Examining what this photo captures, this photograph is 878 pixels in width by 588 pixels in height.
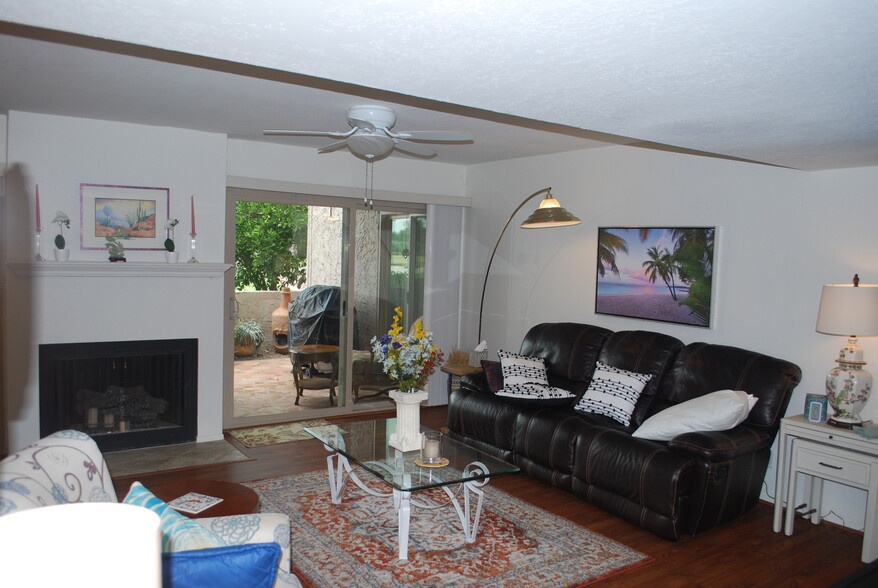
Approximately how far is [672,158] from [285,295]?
11.5 ft

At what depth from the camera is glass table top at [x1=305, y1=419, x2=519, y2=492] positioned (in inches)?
132

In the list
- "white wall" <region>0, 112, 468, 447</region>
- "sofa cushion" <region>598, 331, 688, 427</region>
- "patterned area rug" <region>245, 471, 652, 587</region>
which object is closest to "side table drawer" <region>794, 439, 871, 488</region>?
"sofa cushion" <region>598, 331, 688, 427</region>

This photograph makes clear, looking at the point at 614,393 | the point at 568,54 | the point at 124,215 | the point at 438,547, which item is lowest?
the point at 438,547

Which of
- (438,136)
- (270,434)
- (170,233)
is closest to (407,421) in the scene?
(438,136)

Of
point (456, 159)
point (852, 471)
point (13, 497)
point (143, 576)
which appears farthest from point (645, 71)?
point (456, 159)

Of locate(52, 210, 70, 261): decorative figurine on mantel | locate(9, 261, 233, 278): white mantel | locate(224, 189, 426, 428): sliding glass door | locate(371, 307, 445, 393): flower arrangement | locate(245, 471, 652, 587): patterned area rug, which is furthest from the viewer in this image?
locate(224, 189, 426, 428): sliding glass door

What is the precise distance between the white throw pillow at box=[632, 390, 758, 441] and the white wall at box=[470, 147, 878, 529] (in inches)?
26.2

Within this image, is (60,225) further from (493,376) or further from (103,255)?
(493,376)

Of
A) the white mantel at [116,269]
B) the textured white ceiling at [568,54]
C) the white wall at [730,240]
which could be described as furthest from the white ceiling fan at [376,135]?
the white wall at [730,240]

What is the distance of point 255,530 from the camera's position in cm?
229

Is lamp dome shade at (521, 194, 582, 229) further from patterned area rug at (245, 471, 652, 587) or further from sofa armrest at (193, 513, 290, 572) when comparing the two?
sofa armrest at (193, 513, 290, 572)

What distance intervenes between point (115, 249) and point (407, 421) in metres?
2.65

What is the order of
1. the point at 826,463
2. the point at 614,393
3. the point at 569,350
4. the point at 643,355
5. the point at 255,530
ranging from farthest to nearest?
1. the point at 569,350
2. the point at 643,355
3. the point at 614,393
4. the point at 826,463
5. the point at 255,530

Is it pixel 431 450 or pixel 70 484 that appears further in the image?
pixel 431 450
